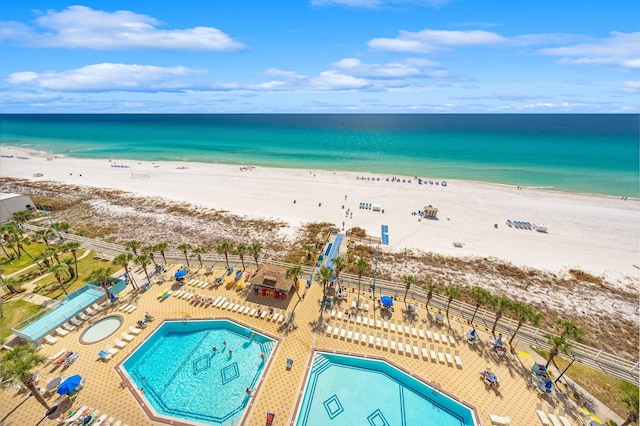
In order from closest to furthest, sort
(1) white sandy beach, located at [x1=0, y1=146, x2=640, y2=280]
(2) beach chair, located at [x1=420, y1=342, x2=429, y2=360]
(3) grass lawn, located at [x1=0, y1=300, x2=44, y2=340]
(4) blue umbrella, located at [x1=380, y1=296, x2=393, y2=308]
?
(2) beach chair, located at [x1=420, y1=342, x2=429, y2=360]
(3) grass lawn, located at [x1=0, y1=300, x2=44, y2=340]
(4) blue umbrella, located at [x1=380, y1=296, x2=393, y2=308]
(1) white sandy beach, located at [x1=0, y1=146, x2=640, y2=280]

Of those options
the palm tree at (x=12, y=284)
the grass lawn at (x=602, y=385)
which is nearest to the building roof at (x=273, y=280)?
the palm tree at (x=12, y=284)

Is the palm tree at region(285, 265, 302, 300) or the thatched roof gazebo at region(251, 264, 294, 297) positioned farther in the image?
the thatched roof gazebo at region(251, 264, 294, 297)

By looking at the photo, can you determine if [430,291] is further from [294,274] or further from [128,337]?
[128,337]

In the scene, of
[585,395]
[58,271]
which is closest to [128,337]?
[58,271]

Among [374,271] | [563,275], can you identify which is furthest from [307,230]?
[563,275]

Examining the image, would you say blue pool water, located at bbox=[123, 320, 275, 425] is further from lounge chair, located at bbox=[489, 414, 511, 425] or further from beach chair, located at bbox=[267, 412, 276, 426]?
lounge chair, located at bbox=[489, 414, 511, 425]

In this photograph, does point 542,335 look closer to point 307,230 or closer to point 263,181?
point 307,230

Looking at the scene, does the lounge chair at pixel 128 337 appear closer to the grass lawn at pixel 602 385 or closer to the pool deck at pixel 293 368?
the pool deck at pixel 293 368

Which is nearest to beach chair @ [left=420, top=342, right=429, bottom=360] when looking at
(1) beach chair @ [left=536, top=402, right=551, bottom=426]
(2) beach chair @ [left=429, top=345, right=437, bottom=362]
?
(2) beach chair @ [left=429, top=345, right=437, bottom=362]
